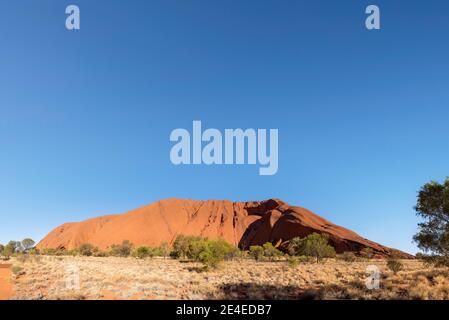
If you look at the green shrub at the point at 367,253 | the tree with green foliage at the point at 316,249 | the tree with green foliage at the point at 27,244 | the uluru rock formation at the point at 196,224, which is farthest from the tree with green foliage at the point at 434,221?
the tree with green foliage at the point at 27,244

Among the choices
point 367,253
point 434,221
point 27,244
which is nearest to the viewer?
point 434,221

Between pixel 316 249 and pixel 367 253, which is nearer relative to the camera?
pixel 316 249

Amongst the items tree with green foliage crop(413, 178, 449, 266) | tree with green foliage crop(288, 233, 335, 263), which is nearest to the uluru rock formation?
tree with green foliage crop(288, 233, 335, 263)

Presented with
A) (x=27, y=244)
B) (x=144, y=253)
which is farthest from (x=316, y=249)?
(x=27, y=244)

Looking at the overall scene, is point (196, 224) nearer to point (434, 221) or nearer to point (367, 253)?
point (367, 253)

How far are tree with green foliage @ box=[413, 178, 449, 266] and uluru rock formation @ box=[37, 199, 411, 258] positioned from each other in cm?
8862

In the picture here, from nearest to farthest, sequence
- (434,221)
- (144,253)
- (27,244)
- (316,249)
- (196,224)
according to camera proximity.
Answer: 1. (434,221)
2. (316,249)
3. (144,253)
4. (27,244)
5. (196,224)

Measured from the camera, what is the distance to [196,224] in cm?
15425

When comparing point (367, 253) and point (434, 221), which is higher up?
point (434, 221)

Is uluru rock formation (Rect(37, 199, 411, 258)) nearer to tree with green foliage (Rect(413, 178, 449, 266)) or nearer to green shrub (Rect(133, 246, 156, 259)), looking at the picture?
green shrub (Rect(133, 246, 156, 259))

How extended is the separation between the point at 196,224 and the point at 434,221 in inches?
5423
